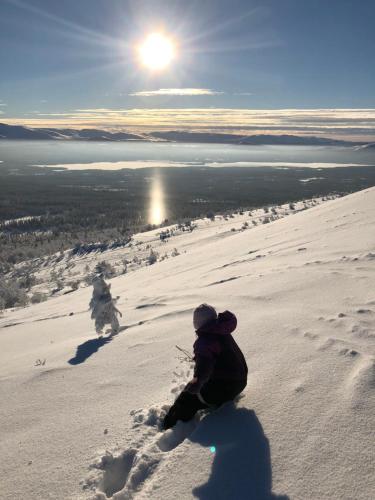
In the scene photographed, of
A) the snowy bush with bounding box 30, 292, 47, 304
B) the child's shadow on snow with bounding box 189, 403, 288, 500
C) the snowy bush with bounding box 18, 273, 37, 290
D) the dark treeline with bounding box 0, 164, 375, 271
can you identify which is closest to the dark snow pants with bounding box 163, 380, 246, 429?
the child's shadow on snow with bounding box 189, 403, 288, 500

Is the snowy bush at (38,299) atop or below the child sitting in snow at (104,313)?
below

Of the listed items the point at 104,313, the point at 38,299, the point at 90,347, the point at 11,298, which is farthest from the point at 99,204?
the point at 90,347

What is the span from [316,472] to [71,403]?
8.58 ft

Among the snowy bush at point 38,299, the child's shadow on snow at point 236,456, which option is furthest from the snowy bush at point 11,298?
the child's shadow on snow at point 236,456

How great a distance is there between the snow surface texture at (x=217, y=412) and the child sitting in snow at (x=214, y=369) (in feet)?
0.41

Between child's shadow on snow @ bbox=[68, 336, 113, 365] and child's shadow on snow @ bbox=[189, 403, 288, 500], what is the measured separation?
9.56 ft

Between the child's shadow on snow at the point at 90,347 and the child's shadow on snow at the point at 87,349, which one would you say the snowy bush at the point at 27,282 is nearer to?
the child's shadow on snow at the point at 90,347

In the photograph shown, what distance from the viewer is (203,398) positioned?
3.50 metres

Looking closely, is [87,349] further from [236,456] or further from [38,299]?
[38,299]

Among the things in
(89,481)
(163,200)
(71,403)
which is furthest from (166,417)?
(163,200)

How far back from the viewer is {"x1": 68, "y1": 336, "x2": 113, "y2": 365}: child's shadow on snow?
5.87 metres

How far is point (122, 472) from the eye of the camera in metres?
3.07

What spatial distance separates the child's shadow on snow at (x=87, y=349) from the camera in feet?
19.2

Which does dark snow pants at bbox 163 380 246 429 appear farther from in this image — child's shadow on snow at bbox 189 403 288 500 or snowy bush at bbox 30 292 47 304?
snowy bush at bbox 30 292 47 304
